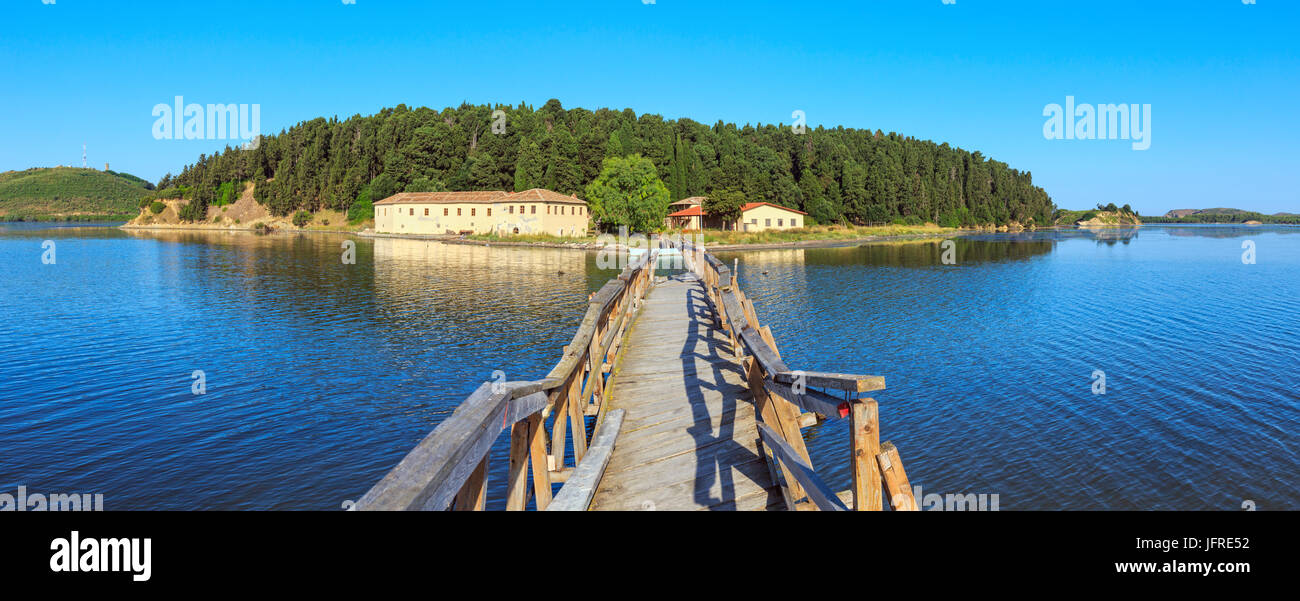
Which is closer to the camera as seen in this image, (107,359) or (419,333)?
(107,359)

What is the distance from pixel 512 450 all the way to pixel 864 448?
2593mm

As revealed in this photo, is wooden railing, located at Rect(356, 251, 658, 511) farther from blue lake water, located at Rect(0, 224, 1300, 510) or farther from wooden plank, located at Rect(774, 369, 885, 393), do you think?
blue lake water, located at Rect(0, 224, 1300, 510)

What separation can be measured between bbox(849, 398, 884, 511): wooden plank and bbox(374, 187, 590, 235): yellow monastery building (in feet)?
285

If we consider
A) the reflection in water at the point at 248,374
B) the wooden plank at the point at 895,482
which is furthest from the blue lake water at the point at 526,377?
the wooden plank at the point at 895,482

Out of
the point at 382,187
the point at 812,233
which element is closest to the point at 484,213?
the point at 382,187

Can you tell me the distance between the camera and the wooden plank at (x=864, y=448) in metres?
4.47

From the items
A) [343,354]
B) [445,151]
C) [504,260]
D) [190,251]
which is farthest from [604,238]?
[445,151]

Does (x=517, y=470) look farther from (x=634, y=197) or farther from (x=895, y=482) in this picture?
(x=634, y=197)

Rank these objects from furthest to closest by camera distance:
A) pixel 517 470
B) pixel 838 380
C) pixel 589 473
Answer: pixel 589 473 → pixel 517 470 → pixel 838 380

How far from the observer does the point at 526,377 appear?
1845cm

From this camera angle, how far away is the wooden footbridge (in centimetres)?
373

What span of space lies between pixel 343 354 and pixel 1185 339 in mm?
28911

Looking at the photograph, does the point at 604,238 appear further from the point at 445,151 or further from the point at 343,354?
the point at 445,151

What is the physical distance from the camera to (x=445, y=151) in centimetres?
13100
